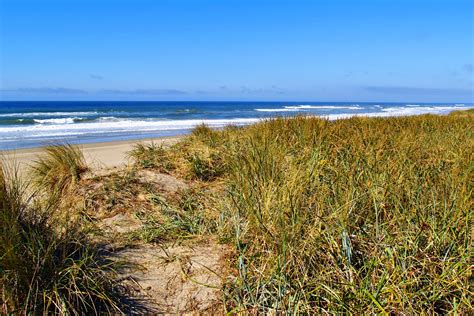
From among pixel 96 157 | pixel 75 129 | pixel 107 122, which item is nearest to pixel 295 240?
pixel 96 157

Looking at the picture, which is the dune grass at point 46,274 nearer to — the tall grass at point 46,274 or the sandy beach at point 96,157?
the tall grass at point 46,274

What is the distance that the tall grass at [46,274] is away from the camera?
2.10 m

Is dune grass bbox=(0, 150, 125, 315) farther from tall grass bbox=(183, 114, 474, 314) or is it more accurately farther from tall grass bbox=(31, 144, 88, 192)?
tall grass bbox=(31, 144, 88, 192)

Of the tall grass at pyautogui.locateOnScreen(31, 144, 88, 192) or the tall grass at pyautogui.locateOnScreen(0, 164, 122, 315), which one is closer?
the tall grass at pyautogui.locateOnScreen(0, 164, 122, 315)

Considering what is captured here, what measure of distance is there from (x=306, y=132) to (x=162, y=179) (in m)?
2.30

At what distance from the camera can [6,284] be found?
2084 mm

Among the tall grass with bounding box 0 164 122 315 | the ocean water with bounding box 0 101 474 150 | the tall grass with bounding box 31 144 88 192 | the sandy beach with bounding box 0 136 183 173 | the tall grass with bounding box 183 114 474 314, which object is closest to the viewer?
the tall grass with bounding box 0 164 122 315

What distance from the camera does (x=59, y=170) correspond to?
16.9ft

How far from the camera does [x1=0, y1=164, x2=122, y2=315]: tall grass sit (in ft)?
6.88

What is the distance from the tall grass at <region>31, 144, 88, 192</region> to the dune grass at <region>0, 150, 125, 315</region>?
236 cm

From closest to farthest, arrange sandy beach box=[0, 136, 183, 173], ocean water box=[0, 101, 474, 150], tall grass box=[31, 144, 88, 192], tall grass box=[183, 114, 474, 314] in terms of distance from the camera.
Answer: tall grass box=[183, 114, 474, 314]
tall grass box=[31, 144, 88, 192]
sandy beach box=[0, 136, 183, 173]
ocean water box=[0, 101, 474, 150]

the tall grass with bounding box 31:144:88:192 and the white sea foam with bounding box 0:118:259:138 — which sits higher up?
the tall grass with bounding box 31:144:88:192

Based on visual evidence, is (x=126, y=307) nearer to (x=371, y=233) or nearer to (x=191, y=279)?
(x=191, y=279)

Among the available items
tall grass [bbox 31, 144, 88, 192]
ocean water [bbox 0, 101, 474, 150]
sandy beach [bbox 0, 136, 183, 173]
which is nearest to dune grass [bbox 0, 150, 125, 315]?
tall grass [bbox 31, 144, 88, 192]
